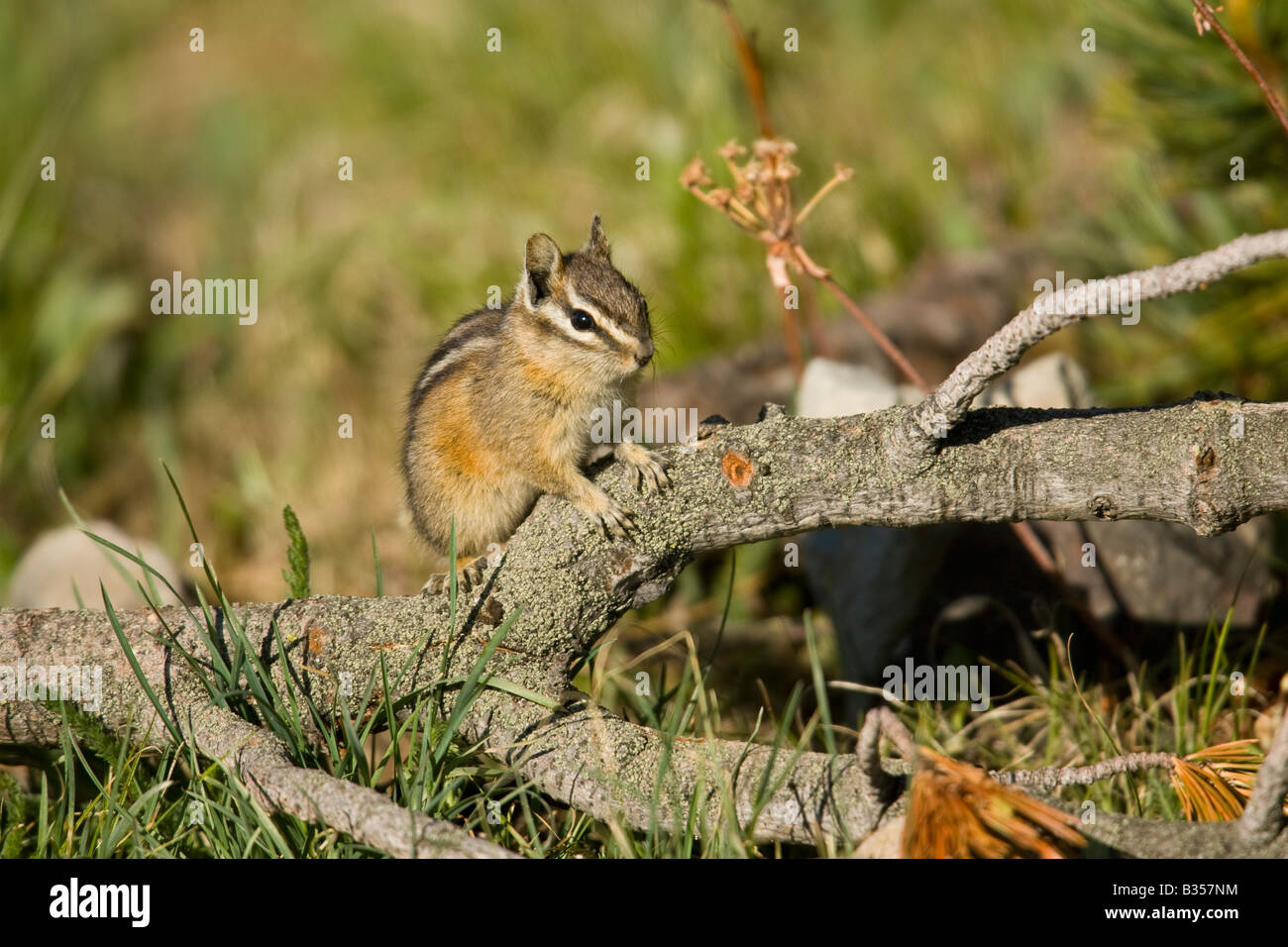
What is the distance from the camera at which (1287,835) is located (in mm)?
2697

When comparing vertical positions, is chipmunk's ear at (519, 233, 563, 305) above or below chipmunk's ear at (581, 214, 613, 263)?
below

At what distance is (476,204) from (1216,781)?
6666mm

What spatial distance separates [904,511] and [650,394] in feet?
10.4

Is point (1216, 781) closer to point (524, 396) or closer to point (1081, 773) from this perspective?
point (1081, 773)

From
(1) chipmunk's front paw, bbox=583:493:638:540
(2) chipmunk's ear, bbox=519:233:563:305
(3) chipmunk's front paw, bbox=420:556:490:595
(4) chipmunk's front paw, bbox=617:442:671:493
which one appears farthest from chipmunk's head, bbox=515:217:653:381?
(3) chipmunk's front paw, bbox=420:556:490:595

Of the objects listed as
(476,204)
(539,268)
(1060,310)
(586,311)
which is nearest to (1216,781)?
(1060,310)

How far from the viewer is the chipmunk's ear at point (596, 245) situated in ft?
14.8

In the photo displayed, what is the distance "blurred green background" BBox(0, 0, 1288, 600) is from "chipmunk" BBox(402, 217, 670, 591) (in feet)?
6.20

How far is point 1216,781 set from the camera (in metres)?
3.17

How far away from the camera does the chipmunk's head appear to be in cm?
401

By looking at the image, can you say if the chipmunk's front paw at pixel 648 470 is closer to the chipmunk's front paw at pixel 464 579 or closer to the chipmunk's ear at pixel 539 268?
the chipmunk's front paw at pixel 464 579

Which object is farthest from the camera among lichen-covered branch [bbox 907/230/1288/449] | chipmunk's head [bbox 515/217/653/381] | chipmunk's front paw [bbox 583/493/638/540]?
chipmunk's head [bbox 515/217/653/381]

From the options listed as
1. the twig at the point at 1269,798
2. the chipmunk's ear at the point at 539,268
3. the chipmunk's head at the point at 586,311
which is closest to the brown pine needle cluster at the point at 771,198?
A: the chipmunk's head at the point at 586,311

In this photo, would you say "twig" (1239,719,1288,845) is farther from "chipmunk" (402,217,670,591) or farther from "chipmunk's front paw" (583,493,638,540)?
"chipmunk" (402,217,670,591)
